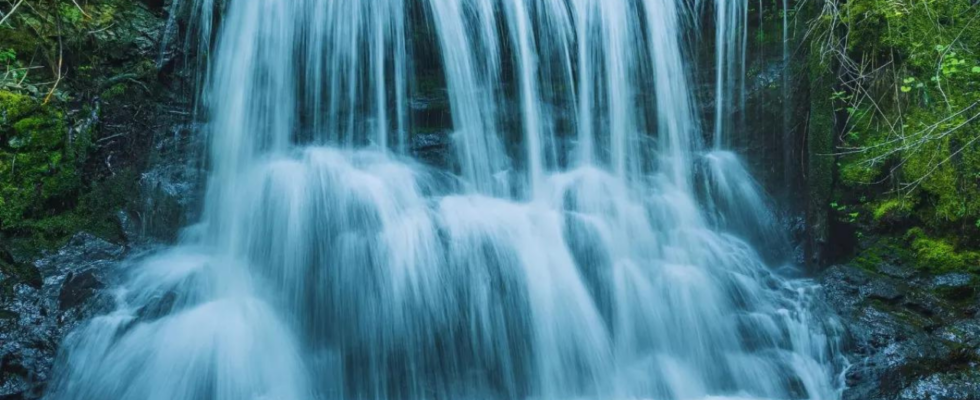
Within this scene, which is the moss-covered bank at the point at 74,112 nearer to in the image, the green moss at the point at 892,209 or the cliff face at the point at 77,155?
the cliff face at the point at 77,155

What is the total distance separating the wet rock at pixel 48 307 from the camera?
3.82 m

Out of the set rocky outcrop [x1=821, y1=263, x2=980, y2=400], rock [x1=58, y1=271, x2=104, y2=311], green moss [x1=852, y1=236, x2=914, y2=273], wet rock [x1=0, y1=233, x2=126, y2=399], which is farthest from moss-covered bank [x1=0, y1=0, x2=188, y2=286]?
green moss [x1=852, y1=236, x2=914, y2=273]

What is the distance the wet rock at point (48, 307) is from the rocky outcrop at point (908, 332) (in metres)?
5.14

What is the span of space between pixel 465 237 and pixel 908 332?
3.18 metres

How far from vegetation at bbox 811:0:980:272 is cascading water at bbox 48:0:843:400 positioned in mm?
891

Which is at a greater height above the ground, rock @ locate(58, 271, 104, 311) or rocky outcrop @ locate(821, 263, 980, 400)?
rock @ locate(58, 271, 104, 311)

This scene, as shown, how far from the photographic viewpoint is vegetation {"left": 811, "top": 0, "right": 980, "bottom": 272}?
4.67 m

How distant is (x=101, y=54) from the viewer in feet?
18.0

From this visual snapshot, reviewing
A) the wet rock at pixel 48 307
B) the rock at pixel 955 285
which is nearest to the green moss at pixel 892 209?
the rock at pixel 955 285

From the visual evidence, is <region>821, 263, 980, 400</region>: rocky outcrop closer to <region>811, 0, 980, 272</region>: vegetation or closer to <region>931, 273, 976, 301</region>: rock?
<region>931, 273, 976, 301</region>: rock

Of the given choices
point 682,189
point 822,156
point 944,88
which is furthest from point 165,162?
point 944,88

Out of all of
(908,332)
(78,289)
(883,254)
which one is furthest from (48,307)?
(883,254)

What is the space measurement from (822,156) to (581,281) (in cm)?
250

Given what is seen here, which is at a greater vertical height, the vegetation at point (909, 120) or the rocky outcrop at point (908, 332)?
the vegetation at point (909, 120)
